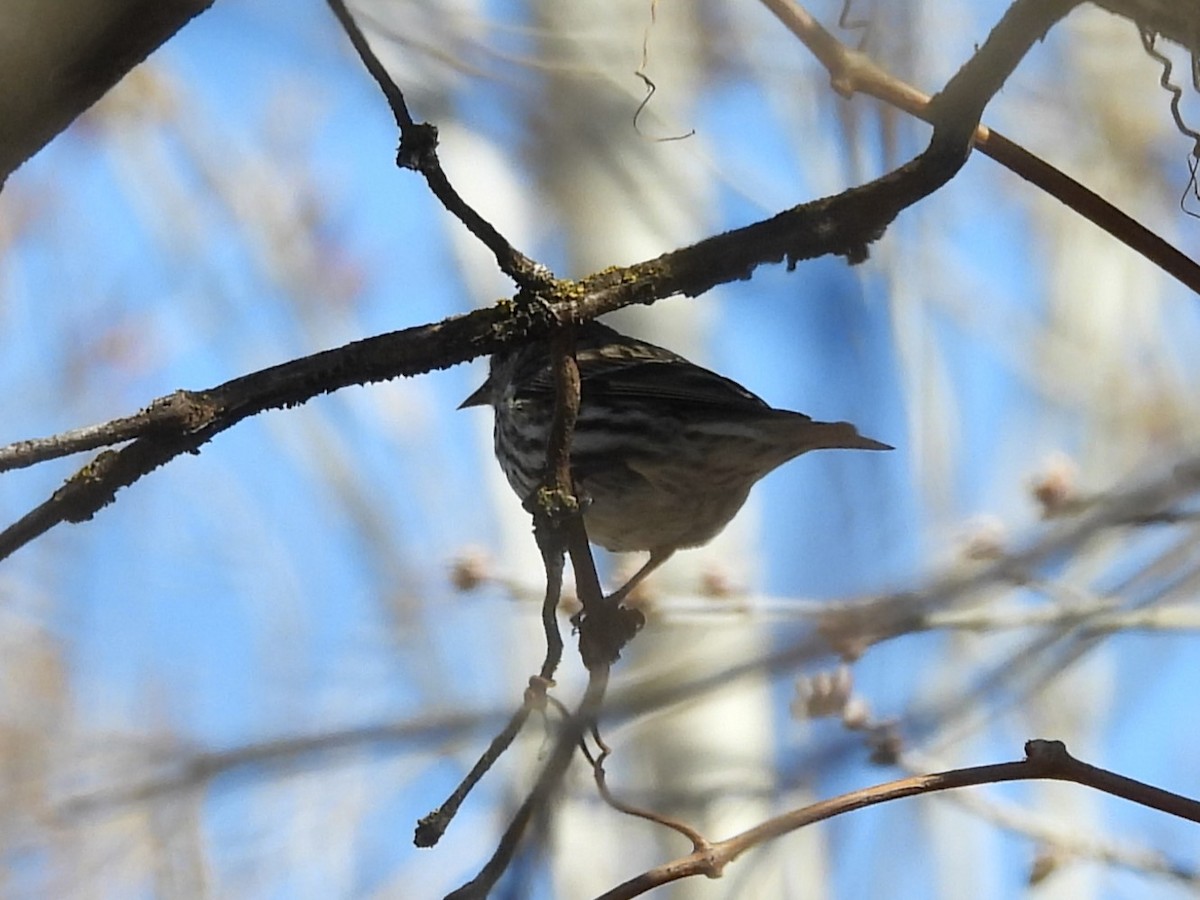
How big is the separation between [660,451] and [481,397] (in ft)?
3.59

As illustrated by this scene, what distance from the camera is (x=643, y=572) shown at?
278cm

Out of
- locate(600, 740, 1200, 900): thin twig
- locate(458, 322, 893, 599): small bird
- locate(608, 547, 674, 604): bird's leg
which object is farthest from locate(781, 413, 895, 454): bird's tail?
locate(600, 740, 1200, 900): thin twig

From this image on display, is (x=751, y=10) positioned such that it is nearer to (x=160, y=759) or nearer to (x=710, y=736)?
(x=710, y=736)

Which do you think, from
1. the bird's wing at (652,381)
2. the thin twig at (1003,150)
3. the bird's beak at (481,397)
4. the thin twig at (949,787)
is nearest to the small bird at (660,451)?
the bird's wing at (652,381)

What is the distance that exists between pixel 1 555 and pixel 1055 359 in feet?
20.1

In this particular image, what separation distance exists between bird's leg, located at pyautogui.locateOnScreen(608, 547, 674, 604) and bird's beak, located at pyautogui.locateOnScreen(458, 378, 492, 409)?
36.9 inches

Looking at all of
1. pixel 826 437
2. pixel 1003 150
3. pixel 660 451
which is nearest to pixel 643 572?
pixel 660 451

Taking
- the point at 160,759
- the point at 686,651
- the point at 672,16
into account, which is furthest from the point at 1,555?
the point at 672,16

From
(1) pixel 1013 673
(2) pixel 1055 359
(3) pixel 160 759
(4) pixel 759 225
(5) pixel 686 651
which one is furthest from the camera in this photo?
(2) pixel 1055 359

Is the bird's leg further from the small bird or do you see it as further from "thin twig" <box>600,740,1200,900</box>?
"thin twig" <box>600,740,1200,900</box>

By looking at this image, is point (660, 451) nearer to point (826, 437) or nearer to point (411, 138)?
point (826, 437)

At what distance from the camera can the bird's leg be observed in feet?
9.11

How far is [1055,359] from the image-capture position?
6879mm

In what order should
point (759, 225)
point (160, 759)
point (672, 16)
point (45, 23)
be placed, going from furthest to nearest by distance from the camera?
point (672, 16)
point (160, 759)
point (759, 225)
point (45, 23)
